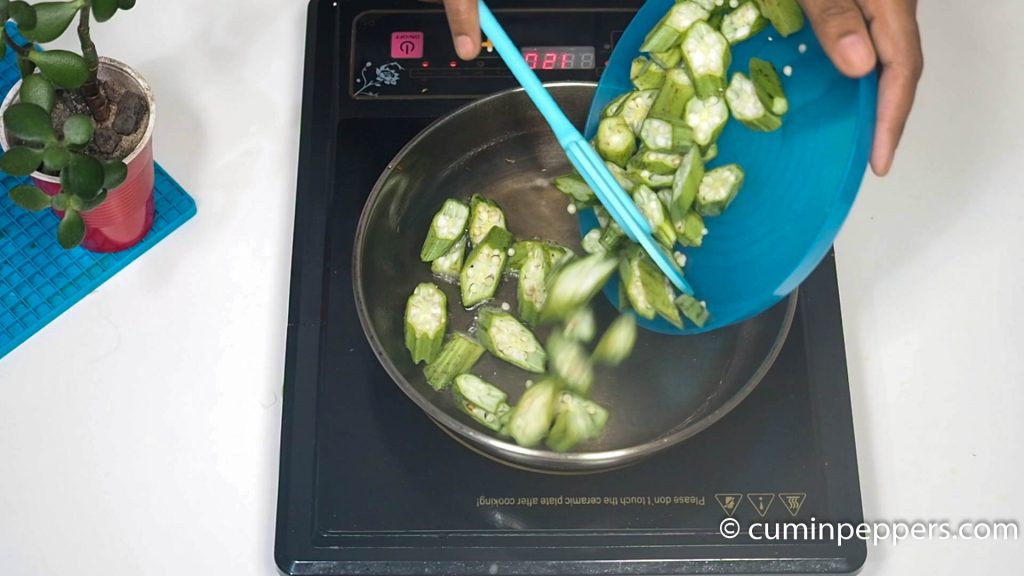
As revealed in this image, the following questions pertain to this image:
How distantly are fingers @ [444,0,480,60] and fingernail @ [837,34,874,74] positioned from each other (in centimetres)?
30

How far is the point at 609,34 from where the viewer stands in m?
1.11

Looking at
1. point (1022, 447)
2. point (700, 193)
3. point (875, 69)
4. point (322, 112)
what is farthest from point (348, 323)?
point (1022, 447)

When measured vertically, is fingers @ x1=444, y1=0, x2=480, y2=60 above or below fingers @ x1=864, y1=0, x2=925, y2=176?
below

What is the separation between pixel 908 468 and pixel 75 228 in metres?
0.76

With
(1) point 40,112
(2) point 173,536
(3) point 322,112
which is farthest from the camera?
(3) point 322,112

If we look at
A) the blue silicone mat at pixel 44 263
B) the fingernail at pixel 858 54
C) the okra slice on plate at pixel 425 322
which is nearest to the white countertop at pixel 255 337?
the blue silicone mat at pixel 44 263

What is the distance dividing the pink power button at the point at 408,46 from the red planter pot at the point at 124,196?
276 millimetres

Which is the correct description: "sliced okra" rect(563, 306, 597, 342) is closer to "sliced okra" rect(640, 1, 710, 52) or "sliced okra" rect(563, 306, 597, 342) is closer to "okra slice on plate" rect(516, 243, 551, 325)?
"okra slice on plate" rect(516, 243, 551, 325)

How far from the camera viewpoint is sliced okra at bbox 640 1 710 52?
92 centimetres

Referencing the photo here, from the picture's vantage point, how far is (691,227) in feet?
3.14

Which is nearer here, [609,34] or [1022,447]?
[1022,447]

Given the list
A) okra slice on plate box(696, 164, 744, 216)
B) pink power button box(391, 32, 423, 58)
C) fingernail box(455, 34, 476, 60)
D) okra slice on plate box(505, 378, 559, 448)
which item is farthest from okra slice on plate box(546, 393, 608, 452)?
pink power button box(391, 32, 423, 58)

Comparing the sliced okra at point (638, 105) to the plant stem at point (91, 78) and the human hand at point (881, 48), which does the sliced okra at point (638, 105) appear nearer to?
the human hand at point (881, 48)

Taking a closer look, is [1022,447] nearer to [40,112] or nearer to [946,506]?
[946,506]
